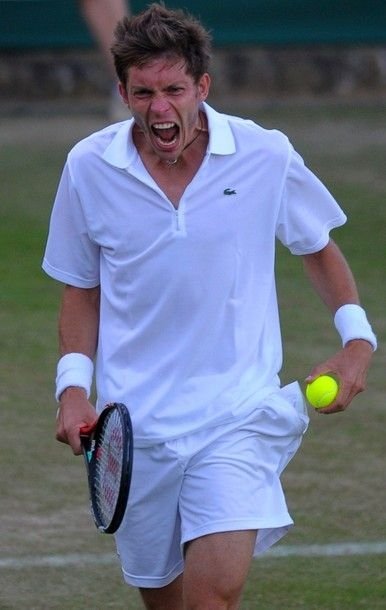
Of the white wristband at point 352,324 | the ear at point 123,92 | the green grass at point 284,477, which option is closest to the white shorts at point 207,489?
the white wristband at point 352,324

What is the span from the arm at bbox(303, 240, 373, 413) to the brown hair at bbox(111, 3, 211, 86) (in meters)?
0.67

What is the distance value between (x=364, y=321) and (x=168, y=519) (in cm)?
79

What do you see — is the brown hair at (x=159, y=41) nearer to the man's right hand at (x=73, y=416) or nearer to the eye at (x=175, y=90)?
the eye at (x=175, y=90)

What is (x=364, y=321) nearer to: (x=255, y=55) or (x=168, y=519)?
(x=168, y=519)

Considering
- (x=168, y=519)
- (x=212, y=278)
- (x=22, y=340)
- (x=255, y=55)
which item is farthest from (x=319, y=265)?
(x=255, y=55)

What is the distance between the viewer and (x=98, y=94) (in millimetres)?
18828

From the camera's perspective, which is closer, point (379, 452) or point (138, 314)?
point (138, 314)

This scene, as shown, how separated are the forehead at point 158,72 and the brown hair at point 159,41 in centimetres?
1

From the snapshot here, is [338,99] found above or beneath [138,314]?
beneath

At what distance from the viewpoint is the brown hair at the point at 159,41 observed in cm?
399

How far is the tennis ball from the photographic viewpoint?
159 inches

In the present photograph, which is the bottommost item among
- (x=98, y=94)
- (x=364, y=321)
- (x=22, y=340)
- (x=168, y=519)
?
(x=98, y=94)

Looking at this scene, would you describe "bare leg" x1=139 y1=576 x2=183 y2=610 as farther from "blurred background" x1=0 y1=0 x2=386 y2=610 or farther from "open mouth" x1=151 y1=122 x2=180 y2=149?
"open mouth" x1=151 y1=122 x2=180 y2=149

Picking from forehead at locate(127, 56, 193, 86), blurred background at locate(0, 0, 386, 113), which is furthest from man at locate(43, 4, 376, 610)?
blurred background at locate(0, 0, 386, 113)
